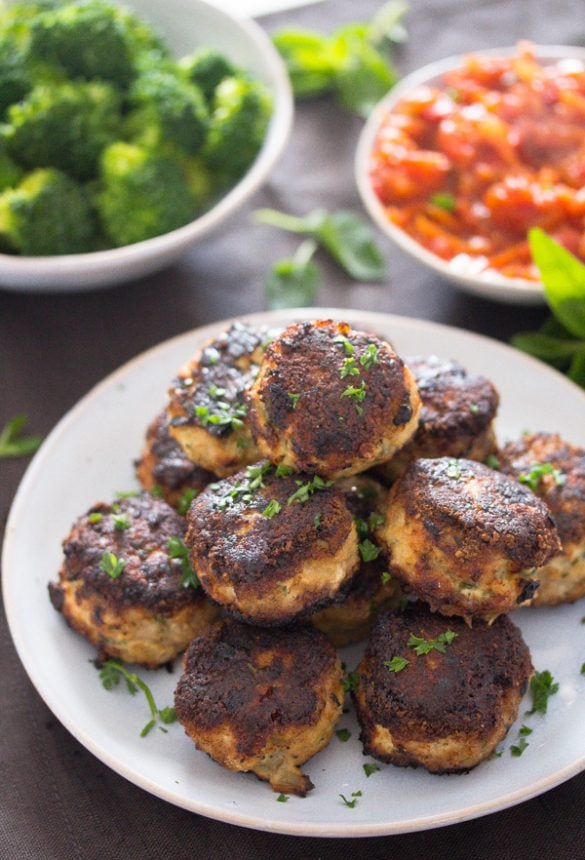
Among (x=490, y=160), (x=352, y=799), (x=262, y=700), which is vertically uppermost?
(x=490, y=160)

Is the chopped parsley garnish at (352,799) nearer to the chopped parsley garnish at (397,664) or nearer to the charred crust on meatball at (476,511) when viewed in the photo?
the chopped parsley garnish at (397,664)

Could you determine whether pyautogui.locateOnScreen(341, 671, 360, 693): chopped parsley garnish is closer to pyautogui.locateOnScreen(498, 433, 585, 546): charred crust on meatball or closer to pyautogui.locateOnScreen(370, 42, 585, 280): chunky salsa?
pyautogui.locateOnScreen(498, 433, 585, 546): charred crust on meatball

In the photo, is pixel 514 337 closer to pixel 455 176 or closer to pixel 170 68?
pixel 455 176

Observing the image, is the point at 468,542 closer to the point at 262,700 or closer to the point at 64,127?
the point at 262,700

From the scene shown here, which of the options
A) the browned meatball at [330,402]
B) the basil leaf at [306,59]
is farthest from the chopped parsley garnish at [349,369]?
the basil leaf at [306,59]

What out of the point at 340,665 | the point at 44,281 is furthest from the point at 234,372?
the point at 44,281

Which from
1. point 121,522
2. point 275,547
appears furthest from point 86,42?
point 275,547
